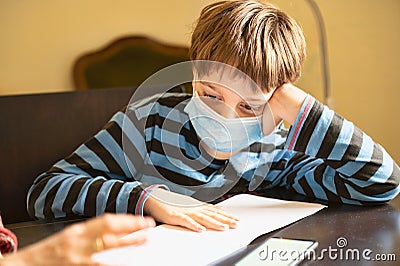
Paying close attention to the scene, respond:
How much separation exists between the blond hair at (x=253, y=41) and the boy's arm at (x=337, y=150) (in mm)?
50

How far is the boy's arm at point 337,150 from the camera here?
1118mm

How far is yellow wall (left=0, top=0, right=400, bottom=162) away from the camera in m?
2.36

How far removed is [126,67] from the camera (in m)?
2.59

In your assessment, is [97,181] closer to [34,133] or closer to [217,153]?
[217,153]

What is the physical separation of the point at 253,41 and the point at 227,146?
210 mm

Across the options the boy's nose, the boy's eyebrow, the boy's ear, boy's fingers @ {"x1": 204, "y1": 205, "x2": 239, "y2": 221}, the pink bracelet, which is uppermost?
the boy's eyebrow

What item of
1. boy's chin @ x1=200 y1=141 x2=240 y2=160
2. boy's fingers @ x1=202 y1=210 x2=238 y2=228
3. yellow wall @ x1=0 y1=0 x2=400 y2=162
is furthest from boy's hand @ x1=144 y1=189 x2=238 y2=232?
yellow wall @ x1=0 y1=0 x2=400 y2=162

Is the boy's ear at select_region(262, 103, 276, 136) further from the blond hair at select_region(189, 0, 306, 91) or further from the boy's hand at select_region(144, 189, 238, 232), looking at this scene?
the boy's hand at select_region(144, 189, 238, 232)

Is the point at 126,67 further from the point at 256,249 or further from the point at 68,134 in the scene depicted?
the point at 256,249

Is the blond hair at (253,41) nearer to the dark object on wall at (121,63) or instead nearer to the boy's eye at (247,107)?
the boy's eye at (247,107)

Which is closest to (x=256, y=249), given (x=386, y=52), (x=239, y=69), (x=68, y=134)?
(x=239, y=69)

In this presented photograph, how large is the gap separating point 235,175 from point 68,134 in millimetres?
430

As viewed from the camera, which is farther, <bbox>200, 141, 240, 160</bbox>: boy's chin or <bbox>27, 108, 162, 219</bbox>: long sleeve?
<bbox>200, 141, 240, 160</bbox>: boy's chin

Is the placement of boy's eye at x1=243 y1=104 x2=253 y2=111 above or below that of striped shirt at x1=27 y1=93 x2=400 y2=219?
above
